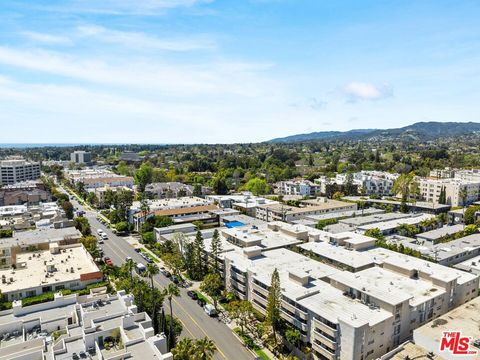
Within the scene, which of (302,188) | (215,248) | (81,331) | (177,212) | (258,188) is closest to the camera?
(81,331)

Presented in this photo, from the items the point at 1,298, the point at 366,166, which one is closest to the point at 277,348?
the point at 1,298

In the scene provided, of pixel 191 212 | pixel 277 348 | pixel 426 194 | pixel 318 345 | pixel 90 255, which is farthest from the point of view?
pixel 426 194

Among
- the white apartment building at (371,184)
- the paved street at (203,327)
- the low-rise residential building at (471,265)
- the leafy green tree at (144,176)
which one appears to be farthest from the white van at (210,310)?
the leafy green tree at (144,176)

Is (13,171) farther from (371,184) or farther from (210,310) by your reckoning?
(371,184)

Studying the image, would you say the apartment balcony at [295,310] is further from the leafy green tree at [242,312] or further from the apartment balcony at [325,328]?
the leafy green tree at [242,312]

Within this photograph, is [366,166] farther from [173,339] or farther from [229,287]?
[173,339]

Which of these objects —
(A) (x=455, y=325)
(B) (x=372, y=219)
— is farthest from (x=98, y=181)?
(A) (x=455, y=325)
